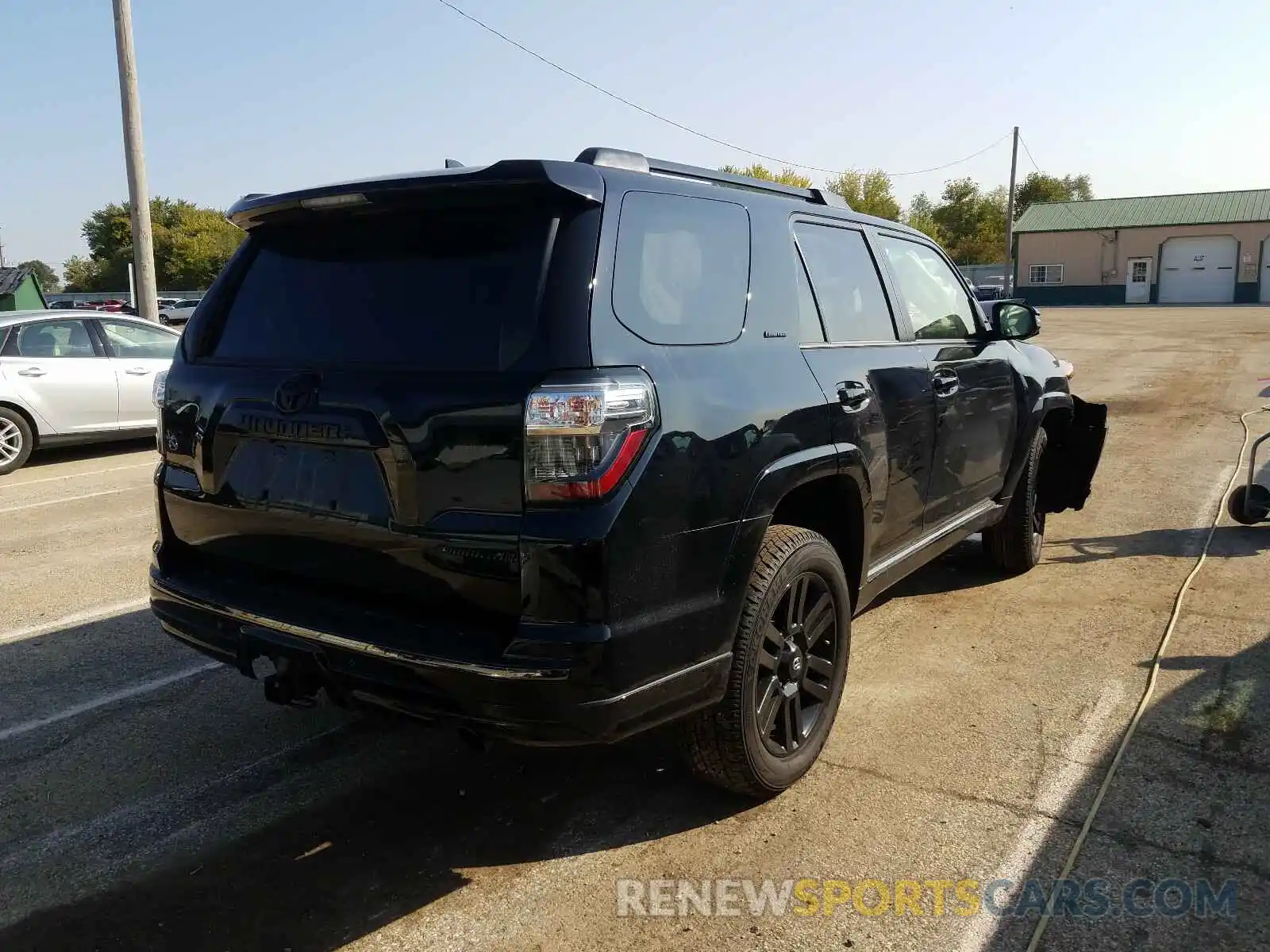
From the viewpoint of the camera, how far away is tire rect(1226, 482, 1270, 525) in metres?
6.40

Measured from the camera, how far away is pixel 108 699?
Result: 4148 millimetres

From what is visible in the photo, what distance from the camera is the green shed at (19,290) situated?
2281cm

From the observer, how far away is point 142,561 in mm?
6188

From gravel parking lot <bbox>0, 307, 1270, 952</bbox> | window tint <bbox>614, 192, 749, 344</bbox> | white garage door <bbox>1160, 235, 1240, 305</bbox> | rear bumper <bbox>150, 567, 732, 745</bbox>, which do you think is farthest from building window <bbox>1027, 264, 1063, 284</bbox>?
rear bumper <bbox>150, 567, 732, 745</bbox>

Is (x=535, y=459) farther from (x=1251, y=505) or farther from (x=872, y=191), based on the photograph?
A: (x=872, y=191)

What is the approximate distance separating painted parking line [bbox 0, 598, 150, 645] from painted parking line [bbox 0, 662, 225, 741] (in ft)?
3.36

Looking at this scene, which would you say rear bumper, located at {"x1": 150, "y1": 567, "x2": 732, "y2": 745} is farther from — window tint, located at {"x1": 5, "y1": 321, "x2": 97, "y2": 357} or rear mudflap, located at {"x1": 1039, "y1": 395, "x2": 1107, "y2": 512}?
window tint, located at {"x1": 5, "y1": 321, "x2": 97, "y2": 357}

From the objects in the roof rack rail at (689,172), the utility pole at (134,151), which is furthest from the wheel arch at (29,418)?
the roof rack rail at (689,172)

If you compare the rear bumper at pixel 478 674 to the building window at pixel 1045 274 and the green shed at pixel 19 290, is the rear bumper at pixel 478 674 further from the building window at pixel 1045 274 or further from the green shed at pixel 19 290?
the building window at pixel 1045 274

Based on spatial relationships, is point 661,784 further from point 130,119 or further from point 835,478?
point 130,119

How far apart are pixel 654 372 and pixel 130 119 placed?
15059 millimetres

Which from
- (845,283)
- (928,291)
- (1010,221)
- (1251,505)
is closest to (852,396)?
(845,283)

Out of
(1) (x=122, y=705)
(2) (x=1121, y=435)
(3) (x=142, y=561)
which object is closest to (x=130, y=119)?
(3) (x=142, y=561)

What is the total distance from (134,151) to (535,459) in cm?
1510
